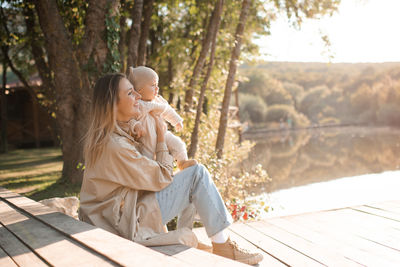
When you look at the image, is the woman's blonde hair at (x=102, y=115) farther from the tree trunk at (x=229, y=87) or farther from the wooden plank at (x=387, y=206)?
the tree trunk at (x=229, y=87)

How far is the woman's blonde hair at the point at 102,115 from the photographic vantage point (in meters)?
2.41

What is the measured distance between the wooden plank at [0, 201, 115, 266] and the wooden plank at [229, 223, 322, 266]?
1.44 metres

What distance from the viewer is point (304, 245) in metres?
3.03

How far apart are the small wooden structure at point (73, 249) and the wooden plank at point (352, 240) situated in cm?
149

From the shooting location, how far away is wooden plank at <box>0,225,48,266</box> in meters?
1.81

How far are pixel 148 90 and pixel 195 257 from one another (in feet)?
4.16

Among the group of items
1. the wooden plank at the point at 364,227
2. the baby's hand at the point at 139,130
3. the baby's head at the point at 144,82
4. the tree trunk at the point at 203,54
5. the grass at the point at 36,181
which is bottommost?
the grass at the point at 36,181

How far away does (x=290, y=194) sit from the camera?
32.0 ft

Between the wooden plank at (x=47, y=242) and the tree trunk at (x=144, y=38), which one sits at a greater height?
the tree trunk at (x=144, y=38)

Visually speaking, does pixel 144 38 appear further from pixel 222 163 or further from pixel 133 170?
pixel 133 170

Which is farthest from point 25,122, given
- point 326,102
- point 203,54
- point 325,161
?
point 326,102

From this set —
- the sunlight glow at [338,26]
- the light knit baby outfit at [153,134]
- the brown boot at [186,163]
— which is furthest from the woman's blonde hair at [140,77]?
the sunlight glow at [338,26]

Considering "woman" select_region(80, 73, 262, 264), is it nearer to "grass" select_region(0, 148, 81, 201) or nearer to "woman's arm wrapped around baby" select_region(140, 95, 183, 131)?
"woman's arm wrapped around baby" select_region(140, 95, 183, 131)

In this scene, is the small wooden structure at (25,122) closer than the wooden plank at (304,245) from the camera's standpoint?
No
